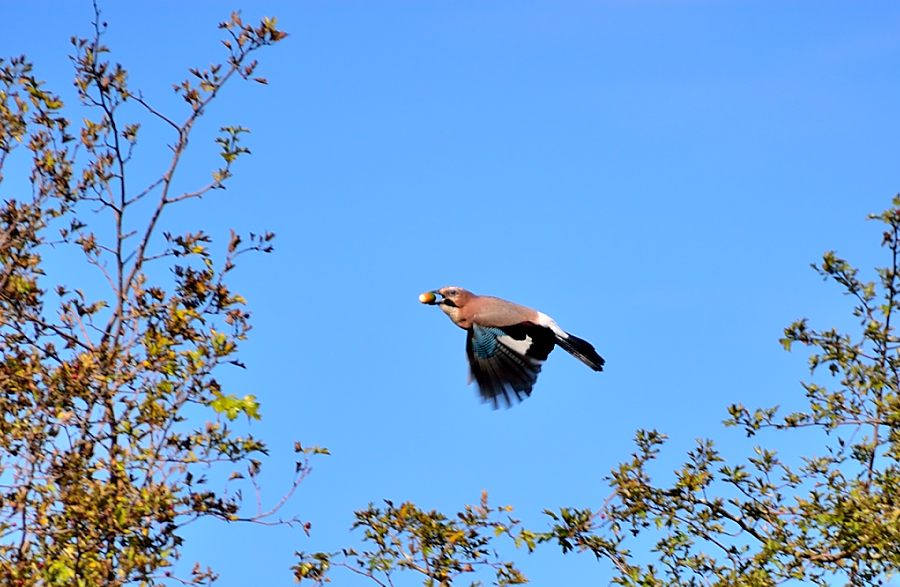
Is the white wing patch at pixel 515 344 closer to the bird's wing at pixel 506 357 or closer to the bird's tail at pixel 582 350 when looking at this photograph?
the bird's wing at pixel 506 357

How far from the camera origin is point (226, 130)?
23.5ft

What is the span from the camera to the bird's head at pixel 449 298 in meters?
11.4

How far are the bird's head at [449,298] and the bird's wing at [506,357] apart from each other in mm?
725

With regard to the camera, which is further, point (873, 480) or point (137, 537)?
point (873, 480)

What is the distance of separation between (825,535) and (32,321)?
4587mm

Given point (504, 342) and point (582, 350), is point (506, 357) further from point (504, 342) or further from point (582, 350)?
point (582, 350)

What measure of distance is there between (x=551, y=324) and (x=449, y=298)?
1007 mm

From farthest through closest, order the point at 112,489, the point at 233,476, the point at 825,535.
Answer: the point at 825,535
the point at 233,476
the point at 112,489

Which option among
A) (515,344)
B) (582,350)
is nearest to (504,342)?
(515,344)

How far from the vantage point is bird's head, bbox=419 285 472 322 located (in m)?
11.4

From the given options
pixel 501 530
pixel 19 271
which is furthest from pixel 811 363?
pixel 19 271

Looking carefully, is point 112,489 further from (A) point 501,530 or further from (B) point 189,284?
(A) point 501,530

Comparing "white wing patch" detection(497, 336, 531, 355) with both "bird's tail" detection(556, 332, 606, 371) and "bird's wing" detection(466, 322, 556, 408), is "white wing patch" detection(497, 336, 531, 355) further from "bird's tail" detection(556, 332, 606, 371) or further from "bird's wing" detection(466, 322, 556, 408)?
"bird's tail" detection(556, 332, 606, 371)

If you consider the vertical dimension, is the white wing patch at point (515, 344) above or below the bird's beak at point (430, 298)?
below
